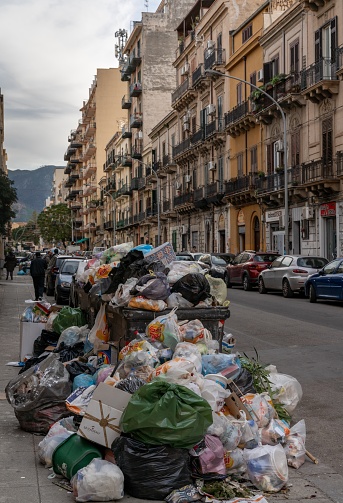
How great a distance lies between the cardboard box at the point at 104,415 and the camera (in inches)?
232

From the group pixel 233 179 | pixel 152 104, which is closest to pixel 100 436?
pixel 233 179

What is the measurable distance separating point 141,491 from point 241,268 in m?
26.4

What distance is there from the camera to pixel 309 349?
12.6 meters

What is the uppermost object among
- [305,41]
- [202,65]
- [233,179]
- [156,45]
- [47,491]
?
[156,45]

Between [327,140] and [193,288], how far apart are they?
24.2 m

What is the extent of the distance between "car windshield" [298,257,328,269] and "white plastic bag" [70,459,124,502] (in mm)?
21332

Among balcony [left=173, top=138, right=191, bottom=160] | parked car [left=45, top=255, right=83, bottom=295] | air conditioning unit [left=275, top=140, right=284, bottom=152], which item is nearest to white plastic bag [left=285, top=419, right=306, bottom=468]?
parked car [left=45, top=255, right=83, bottom=295]

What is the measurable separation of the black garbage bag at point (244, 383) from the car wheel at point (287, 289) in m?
18.8

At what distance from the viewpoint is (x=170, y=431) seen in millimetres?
5531

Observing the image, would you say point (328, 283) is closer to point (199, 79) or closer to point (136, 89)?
point (199, 79)

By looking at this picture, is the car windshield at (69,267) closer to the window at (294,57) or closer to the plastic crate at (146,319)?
the window at (294,57)

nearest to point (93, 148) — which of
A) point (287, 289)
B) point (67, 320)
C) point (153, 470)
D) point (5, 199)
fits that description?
point (5, 199)

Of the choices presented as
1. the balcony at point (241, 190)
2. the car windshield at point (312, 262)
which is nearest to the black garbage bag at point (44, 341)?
the car windshield at point (312, 262)

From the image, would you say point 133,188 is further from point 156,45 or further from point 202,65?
point 202,65
